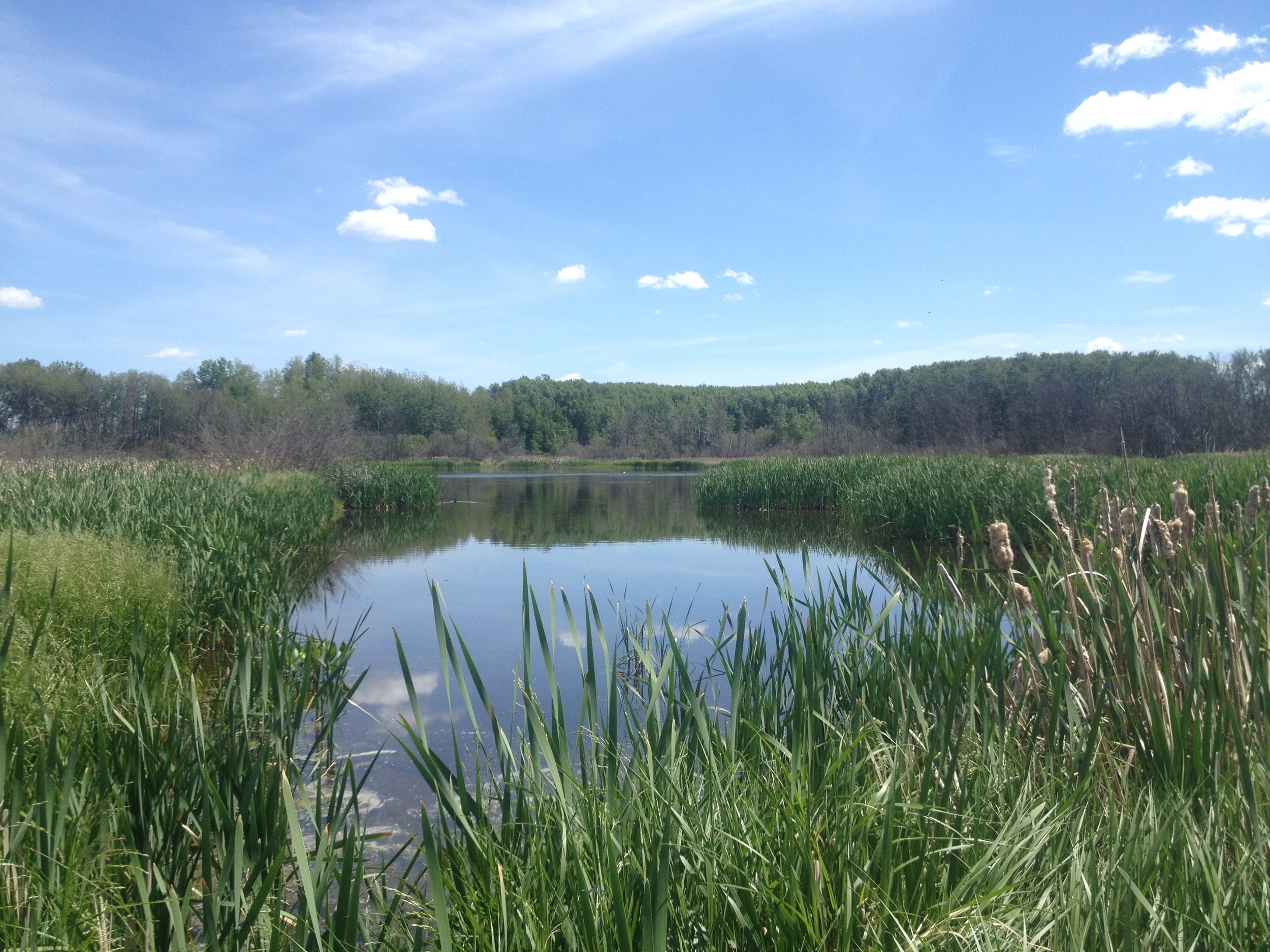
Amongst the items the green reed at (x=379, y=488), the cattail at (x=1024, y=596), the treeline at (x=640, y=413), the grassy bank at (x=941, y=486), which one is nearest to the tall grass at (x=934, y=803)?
the cattail at (x=1024, y=596)

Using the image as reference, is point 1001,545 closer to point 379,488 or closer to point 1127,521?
point 1127,521

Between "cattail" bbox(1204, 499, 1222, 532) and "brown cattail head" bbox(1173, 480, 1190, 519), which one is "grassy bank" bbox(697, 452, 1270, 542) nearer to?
"cattail" bbox(1204, 499, 1222, 532)

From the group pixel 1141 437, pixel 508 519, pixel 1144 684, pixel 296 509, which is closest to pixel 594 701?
pixel 1144 684

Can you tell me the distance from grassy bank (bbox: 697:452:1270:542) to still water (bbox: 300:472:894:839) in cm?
70

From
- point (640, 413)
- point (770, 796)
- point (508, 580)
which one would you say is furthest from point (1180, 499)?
point (640, 413)

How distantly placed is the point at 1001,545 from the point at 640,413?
55.3 meters

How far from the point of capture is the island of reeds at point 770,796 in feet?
4.42

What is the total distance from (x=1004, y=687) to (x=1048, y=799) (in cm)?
44

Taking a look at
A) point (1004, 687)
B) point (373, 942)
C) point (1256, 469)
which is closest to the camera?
point (373, 942)

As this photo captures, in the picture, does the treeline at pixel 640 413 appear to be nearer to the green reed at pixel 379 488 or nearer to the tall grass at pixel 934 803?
the green reed at pixel 379 488

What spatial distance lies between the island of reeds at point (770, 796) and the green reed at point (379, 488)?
1624cm

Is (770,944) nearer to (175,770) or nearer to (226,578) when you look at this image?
(175,770)

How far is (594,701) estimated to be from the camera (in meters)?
1.92

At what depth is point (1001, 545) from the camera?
5.98 feet
